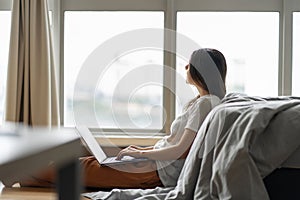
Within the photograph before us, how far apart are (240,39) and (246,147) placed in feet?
6.45

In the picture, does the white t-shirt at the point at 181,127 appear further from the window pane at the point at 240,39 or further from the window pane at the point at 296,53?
the window pane at the point at 296,53

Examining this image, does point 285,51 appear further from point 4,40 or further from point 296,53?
point 4,40

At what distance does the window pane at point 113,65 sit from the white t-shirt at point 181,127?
0.98m

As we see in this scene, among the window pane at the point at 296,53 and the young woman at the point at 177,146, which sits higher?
the window pane at the point at 296,53

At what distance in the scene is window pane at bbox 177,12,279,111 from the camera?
3746 mm

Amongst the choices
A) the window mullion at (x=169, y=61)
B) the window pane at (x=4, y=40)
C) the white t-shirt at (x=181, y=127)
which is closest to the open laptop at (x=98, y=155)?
the white t-shirt at (x=181, y=127)

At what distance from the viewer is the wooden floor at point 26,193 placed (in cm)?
264

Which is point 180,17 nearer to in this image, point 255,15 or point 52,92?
point 255,15

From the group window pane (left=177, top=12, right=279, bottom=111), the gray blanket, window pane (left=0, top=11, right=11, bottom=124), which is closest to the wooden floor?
the gray blanket

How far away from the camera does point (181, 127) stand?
2590 millimetres

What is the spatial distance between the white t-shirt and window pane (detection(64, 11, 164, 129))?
981 mm

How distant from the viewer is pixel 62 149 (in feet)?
1.72

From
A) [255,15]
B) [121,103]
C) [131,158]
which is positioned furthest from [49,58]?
[255,15]

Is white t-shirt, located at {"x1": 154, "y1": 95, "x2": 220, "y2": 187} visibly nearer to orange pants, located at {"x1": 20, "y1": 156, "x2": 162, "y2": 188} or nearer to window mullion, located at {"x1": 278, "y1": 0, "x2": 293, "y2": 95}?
orange pants, located at {"x1": 20, "y1": 156, "x2": 162, "y2": 188}
